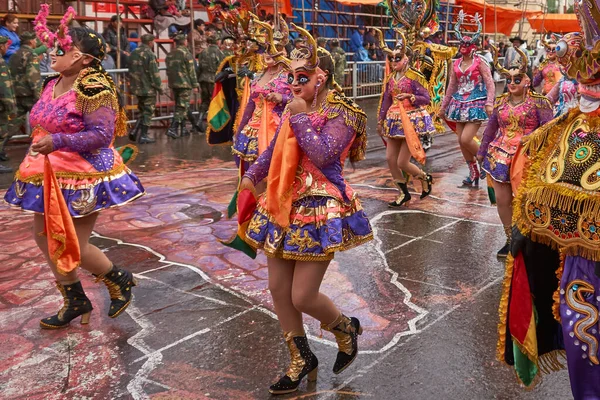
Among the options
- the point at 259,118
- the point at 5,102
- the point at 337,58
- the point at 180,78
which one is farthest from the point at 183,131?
the point at 259,118

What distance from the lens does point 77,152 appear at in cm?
476

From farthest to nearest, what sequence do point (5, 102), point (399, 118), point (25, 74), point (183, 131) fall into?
point (183, 131) < point (25, 74) < point (5, 102) < point (399, 118)

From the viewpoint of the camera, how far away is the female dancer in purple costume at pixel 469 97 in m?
9.36

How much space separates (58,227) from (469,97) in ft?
21.0

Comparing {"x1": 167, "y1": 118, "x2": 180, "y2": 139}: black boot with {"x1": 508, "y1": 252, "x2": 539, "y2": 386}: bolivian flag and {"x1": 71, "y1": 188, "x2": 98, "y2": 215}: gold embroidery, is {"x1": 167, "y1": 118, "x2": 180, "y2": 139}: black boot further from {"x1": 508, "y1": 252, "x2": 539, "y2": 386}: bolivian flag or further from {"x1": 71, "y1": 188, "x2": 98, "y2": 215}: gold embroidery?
{"x1": 508, "y1": 252, "x2": 539, "y2": 386}: bolivian flag

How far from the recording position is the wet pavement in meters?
4.17

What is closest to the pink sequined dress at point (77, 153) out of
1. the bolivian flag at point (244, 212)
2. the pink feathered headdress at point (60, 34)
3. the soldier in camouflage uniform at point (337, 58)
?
the pink feathered headdress at point (60, 34)

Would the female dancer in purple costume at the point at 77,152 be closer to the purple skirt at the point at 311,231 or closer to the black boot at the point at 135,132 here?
the purple skirt at the point at 311,231

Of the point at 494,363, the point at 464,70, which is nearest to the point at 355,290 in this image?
the point at 494,363

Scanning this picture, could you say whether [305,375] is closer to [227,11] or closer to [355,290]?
[355,290]

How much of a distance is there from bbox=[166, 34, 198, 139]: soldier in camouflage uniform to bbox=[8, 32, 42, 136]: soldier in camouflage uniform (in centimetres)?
321

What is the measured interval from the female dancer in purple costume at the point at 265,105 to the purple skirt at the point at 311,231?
2736mm

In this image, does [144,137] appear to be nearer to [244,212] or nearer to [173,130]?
[173,130]

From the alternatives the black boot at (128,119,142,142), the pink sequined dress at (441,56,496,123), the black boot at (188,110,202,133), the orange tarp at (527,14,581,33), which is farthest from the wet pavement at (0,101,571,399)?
the orange tarp at (527,14,581,33)
